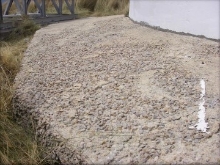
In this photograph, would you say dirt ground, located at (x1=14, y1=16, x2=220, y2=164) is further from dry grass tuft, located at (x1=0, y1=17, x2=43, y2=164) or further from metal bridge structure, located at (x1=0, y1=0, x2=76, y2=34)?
metal bridge structure, located at (x1=0, y1=0, x2=76, y2=34)

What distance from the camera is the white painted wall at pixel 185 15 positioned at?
4016mm

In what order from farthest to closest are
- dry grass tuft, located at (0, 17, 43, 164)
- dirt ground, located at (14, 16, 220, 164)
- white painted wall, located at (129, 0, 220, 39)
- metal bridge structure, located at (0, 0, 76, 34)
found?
metal bridge structure, located at (0, 0, 76, 34), white painted wall, located at (129, 0, 220, 39), dry grass tuft, located at (0, 17, 43, 164), dirt ground, located at (14, 16, 220, 164)

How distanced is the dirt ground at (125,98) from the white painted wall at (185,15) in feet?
0.69

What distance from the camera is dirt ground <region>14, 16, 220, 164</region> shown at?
6.63 feet

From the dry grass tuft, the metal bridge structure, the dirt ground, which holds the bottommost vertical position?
the dry grass tuft

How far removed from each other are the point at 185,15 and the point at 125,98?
225cm

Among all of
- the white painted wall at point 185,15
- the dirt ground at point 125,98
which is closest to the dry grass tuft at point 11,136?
the dirt ground at point 125,98

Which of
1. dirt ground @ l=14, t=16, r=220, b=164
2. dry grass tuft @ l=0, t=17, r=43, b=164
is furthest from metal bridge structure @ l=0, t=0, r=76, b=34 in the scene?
dry grass tuft @ l=0, t=17, r=43, b=164

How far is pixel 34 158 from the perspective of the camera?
2.16 meters

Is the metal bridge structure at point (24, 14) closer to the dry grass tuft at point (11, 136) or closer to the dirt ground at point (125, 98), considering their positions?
the dirt ground at point (125, 98)

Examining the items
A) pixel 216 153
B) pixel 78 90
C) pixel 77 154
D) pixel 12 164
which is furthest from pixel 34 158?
pixel 216 153

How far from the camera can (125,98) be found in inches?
103

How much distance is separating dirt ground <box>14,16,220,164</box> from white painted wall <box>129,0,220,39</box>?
0.69 feet

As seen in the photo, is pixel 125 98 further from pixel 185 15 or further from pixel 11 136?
pixel 185 15
